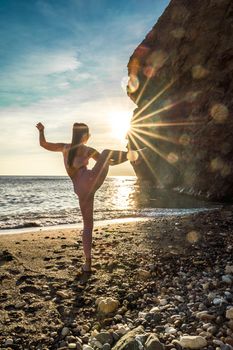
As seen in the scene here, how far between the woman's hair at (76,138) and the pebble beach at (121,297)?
2.07m

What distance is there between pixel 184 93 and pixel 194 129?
12683 millimetres

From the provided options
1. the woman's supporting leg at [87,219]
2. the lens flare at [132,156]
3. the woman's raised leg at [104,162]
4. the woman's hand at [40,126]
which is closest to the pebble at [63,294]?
the woman's supporting leg at [87,219]

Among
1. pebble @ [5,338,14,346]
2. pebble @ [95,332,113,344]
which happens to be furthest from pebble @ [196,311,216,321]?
pebble @ [5,338,14,346]

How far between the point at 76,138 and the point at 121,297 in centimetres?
264

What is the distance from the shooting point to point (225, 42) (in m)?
34.3

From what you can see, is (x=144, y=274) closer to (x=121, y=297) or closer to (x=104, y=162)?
(x=121, y=297)

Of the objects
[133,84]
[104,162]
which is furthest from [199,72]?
[104,162]

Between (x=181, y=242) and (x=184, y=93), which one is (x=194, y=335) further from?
(x=184, y=93)

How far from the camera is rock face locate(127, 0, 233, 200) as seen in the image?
93.3 feet

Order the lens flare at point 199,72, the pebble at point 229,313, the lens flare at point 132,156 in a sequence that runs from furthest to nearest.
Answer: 1. the lens flare at point 199,72
2. the lens flare at point 132,156
3. the pebble at point 229,313

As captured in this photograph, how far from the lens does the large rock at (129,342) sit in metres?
3.11

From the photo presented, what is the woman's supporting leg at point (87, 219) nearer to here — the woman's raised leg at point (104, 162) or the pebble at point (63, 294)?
the woman's raised leg at point (104, 162)

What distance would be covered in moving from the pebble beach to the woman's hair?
81.3 inches

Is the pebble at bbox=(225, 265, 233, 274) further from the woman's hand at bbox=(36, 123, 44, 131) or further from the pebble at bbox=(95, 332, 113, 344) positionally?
the woman's hand at bbox=(36, 123, 44, 131)
